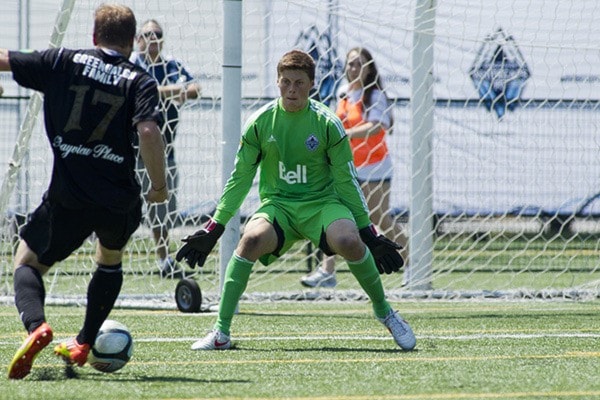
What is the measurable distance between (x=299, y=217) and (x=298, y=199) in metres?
0.11

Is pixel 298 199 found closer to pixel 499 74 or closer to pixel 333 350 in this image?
pixel 333 350

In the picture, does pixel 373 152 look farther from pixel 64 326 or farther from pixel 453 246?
pixel 64 326

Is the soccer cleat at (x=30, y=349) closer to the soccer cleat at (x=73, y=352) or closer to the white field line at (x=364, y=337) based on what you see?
the soccer cleat at (x=73, y=352)

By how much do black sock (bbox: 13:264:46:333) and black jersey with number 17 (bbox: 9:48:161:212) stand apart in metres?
0.34

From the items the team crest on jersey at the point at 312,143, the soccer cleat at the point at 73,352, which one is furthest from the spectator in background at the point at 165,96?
the soccer cleat at the point at 73,352

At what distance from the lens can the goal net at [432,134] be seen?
9.26 meters

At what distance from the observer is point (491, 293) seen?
9.27m

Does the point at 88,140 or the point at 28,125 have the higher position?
the point at 28,125

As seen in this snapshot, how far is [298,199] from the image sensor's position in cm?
644

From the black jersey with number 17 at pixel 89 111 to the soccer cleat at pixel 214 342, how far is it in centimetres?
121

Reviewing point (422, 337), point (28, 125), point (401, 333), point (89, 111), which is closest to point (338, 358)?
point (401, 333)

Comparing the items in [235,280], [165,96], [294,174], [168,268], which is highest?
[165,96]

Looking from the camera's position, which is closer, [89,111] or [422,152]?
[89,111]

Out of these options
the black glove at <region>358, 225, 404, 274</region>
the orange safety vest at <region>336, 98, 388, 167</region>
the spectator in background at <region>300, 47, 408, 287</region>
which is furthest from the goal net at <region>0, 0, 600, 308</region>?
the black glove at <region>358, 225, 404, 274</region>
